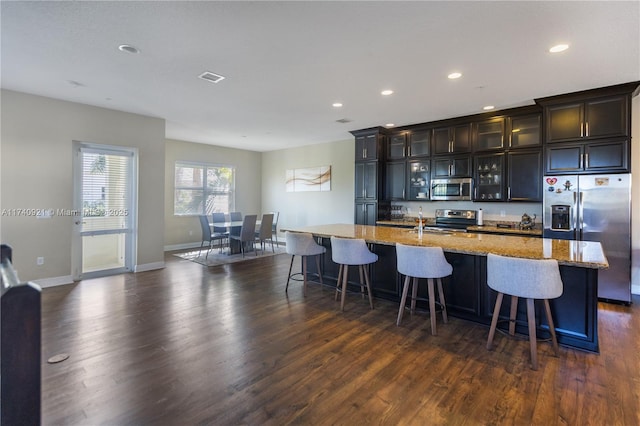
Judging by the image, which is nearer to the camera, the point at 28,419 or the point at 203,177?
the point at 28,419

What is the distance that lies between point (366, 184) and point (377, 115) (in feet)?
5.17

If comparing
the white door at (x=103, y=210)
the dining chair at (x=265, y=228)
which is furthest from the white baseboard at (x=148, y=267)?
the dining chair at (x=265, y=228)

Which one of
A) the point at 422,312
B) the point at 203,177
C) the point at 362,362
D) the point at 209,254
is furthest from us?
the point at 203,177

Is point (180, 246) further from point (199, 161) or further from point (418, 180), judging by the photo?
point (418, 180)

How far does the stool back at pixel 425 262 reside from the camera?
2.96 meters

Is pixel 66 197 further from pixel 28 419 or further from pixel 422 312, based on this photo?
pixel 422 312

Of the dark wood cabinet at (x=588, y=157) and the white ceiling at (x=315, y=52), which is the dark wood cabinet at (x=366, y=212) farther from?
the dark wood cabinet at (x=588, y=157)

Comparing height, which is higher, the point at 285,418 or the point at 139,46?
the point at 139,46

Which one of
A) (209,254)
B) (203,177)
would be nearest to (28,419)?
(209,254)

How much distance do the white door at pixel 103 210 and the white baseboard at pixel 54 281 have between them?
11 cm

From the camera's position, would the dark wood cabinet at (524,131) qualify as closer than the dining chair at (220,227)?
Yes

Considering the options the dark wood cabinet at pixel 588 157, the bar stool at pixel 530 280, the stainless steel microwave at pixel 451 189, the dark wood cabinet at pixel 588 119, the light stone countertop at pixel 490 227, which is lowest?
the bar stool at pixel 530 280

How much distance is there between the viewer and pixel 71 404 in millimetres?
1993

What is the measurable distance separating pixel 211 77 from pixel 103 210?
315cm
